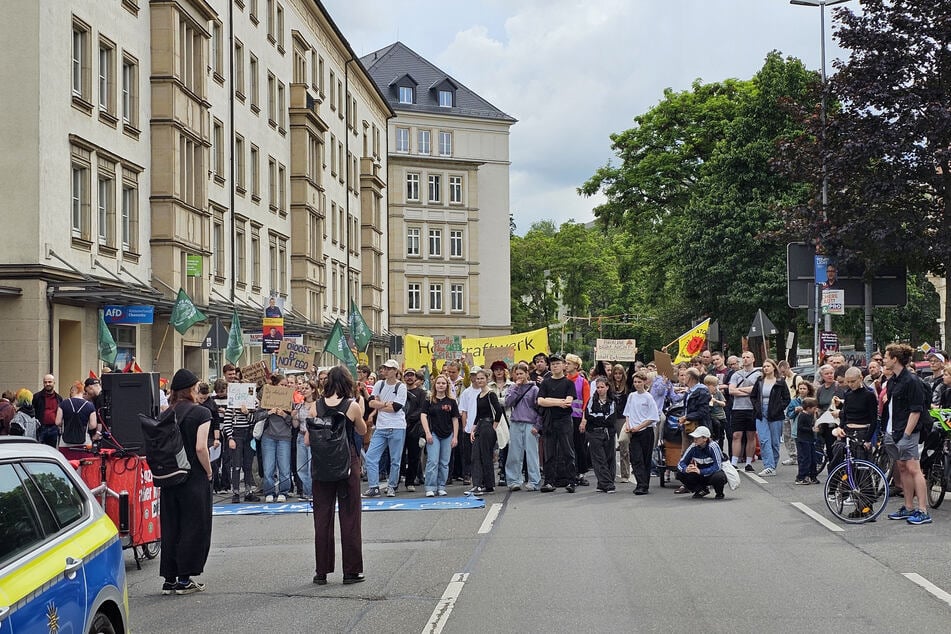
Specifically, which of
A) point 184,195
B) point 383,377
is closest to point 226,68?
point 184,195

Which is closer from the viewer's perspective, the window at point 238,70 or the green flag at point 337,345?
the green flag at point 337,345

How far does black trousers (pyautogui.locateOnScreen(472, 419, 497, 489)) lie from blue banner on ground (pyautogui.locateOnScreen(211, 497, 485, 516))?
2.49 feet

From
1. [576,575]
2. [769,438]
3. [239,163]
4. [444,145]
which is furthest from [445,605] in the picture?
[444,145]

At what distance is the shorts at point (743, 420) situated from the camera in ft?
69.1

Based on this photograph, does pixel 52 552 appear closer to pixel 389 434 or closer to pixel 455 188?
pixel 389 434

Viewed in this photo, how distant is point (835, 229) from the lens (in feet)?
93.1

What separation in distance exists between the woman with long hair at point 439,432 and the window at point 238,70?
25909 mm

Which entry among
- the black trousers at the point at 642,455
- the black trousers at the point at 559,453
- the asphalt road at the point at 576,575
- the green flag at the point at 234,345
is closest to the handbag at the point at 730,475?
the black trousers at the point at 642,455

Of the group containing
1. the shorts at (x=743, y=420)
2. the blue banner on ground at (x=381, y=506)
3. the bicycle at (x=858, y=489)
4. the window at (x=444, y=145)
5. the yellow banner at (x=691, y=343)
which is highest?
the window at (x=444, y=145)

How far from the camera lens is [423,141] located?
276ft

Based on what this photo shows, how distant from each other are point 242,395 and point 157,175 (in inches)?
632

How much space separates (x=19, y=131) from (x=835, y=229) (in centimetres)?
1772

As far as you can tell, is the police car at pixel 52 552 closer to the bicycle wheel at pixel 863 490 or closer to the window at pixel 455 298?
the bicycle wheel at pixel 863 490

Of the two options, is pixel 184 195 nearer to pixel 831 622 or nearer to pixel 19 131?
pixel 19 131
